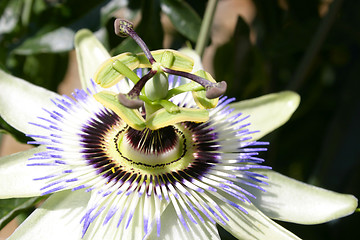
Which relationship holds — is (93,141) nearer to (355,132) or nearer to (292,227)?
(292,227)

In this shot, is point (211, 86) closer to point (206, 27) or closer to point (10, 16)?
point (206, 27)

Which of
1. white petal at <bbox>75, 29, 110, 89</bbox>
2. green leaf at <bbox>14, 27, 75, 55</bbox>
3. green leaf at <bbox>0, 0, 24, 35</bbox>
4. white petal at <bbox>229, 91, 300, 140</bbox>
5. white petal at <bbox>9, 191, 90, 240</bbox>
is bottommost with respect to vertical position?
white petal at <bbox>9, 191, 90, 240</bbox>

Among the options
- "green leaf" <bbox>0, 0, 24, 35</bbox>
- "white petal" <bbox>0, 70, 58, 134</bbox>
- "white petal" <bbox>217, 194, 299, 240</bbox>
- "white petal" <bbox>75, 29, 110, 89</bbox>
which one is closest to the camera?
"white petal" <bbox>217, 194, 299, 240</bbox>

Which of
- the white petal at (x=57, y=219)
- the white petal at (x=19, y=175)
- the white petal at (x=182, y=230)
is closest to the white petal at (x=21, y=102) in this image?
Result: the white petal at (x=19, y=175)

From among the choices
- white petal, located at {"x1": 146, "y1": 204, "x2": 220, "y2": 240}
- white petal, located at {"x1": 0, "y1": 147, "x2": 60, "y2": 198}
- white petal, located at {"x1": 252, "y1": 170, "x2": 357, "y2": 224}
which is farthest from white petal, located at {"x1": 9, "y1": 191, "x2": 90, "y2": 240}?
white petal, located at {"x1": 252, "y1": 170, "x2": 357, "y2": 224}

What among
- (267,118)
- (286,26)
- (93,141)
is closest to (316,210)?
(267,118)

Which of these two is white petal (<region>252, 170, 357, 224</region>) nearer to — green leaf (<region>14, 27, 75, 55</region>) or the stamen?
the stamen

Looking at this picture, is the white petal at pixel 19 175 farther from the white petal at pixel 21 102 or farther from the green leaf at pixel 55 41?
the green leaf at pixel 55 41
